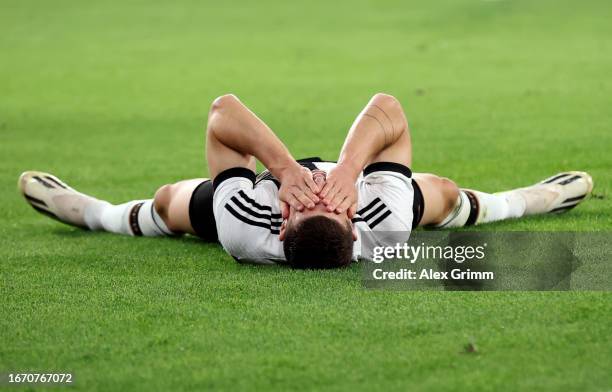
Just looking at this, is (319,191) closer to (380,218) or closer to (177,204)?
(380,218)

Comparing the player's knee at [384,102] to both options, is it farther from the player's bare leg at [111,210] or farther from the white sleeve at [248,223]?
the player's bare leg at [111,210]

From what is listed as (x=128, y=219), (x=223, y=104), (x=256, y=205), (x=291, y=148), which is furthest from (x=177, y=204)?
(x=291, y=148)

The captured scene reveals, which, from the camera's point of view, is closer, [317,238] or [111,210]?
[317,238]

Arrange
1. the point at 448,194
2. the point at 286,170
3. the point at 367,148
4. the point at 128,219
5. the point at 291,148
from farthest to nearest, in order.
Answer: the point at 291,148, the point at 128,219, the point at 448,194, the point at 367,148, the point at 286,170

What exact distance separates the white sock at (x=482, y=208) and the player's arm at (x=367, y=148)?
700 millimetres

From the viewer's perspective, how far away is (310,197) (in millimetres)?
4730

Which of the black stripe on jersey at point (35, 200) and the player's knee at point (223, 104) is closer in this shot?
the player's knee at point (223, 104)

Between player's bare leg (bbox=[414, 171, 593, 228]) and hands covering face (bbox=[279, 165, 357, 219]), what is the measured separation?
843mm

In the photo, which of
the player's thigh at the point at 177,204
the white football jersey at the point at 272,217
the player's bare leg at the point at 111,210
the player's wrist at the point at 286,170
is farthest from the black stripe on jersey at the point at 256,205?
the player's bare leg at the point at 111,210

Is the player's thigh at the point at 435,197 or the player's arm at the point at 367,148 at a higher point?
the player's arm at the point at 367,148

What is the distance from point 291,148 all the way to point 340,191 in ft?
14.4

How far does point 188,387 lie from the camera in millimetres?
3506

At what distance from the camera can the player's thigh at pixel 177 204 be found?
572cm

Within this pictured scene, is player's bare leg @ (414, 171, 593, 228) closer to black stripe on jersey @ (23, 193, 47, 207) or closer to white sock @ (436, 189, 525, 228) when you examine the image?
white sock @ (436, 189, 525, 228)
